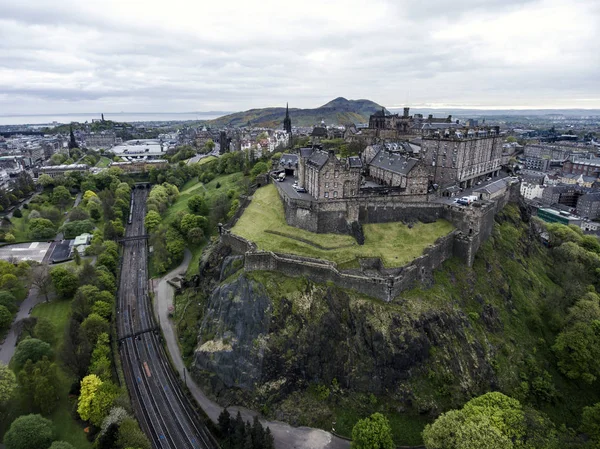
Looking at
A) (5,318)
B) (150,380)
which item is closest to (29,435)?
(150,380)

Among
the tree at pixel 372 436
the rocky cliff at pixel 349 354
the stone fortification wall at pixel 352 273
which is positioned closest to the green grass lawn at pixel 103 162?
the rocky cliff at pixel 349 354

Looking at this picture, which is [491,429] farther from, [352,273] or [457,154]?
[457,154]

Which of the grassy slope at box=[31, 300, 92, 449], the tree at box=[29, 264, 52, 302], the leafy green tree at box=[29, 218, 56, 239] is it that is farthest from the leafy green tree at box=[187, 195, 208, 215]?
the grassy slope at box=[31, 300, 92, 449]

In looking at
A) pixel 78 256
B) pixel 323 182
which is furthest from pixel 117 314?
pixel 323 182

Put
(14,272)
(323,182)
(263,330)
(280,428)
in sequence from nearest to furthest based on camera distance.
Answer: (280,428) → (263,330) → (323,182) → (14,272)

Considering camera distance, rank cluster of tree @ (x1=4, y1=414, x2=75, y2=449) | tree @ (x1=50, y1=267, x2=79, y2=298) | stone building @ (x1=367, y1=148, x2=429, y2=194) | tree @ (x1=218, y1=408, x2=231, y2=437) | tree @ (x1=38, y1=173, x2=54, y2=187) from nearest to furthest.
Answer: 1. cluster of tree @ (x1=4, y1=414, x2=75, y2=449)
2. tree @ (x1=218, y1=408, x2=231, y2=437)
3. stone building @ (x1=367, y1=148, x2=429, y2=194)
4. tree @ (x1=50, y1=267, x2=79, y2=298)
5. tree @ (x1=38, y1=173, x2=54, y2=187)

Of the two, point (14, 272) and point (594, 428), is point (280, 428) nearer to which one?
point (594, 428)

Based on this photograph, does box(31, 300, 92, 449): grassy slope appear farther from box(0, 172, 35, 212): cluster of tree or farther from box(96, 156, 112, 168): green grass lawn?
box(96, 156, 112, 168): green grass lawn
